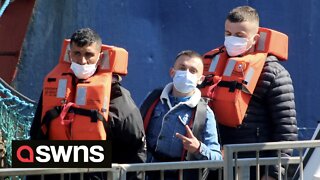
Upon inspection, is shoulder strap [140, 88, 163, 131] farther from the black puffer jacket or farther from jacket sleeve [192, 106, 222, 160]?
the black puffer jacket

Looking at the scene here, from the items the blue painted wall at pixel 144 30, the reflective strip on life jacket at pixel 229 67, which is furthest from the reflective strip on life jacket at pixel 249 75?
the blue painted wall at pixel 144 30

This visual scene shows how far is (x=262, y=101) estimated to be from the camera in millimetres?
5203

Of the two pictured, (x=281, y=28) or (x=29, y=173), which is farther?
(x=281, y=28)

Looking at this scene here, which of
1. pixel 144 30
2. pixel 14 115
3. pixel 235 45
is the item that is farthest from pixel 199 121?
pixel 144 30

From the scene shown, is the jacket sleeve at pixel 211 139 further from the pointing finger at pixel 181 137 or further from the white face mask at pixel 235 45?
the white face mask at pixel 235 45

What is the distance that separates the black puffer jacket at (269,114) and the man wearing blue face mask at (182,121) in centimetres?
37

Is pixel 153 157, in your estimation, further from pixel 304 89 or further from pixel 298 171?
pixel 304 89

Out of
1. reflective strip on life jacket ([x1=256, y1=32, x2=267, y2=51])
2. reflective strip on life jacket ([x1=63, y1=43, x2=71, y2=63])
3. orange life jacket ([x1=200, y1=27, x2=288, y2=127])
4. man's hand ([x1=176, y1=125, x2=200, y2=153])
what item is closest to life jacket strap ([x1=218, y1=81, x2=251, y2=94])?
orange life jacket ([x1=200, y1=27, x2=288, y2=127])

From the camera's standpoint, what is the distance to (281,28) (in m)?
7.34

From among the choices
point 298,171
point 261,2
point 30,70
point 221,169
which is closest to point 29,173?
point 221,169

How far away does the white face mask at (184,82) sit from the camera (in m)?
4.93

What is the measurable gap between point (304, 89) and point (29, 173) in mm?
3975

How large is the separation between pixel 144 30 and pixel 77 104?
Answer: 237cm
